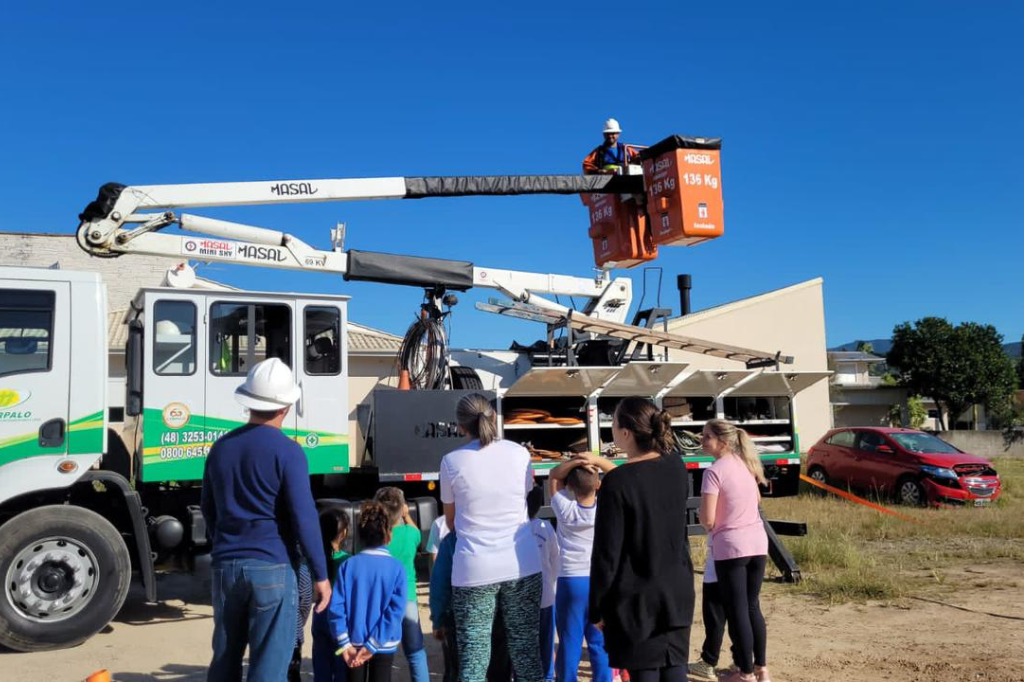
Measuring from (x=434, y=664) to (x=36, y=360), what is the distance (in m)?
3.81

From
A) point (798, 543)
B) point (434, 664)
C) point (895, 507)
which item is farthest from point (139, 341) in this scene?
point (895, 507)

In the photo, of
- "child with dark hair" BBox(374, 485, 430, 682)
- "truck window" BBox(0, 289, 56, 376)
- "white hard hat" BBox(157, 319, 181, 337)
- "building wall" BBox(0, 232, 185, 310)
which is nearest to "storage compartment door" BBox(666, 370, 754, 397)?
"white hard hat" BBox(157, 319, 181, 337)

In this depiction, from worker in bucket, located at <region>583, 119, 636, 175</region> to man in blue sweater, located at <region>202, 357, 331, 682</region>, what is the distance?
7450mm

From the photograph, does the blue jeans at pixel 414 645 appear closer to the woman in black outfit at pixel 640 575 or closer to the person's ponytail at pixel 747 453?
the woman in black outfit at pixel 640 575

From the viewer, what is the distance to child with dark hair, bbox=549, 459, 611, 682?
476 cm

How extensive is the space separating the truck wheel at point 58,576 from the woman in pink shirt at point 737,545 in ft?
14.7

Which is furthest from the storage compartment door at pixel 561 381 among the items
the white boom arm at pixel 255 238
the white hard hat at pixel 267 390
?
the white hard hat at pixel 267 390

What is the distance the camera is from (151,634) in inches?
277

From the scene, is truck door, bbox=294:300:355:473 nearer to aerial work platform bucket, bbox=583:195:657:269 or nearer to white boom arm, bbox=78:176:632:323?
white boom arm, bbox=78:176:632:323

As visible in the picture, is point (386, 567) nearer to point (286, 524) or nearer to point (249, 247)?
point (286, 524)

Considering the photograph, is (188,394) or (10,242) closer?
(188,394)

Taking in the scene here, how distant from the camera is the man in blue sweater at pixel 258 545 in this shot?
12.6ft

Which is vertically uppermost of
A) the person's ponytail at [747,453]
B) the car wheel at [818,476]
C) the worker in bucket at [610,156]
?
the worker in bucket at [610,156]

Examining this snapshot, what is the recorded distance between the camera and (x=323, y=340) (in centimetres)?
803
